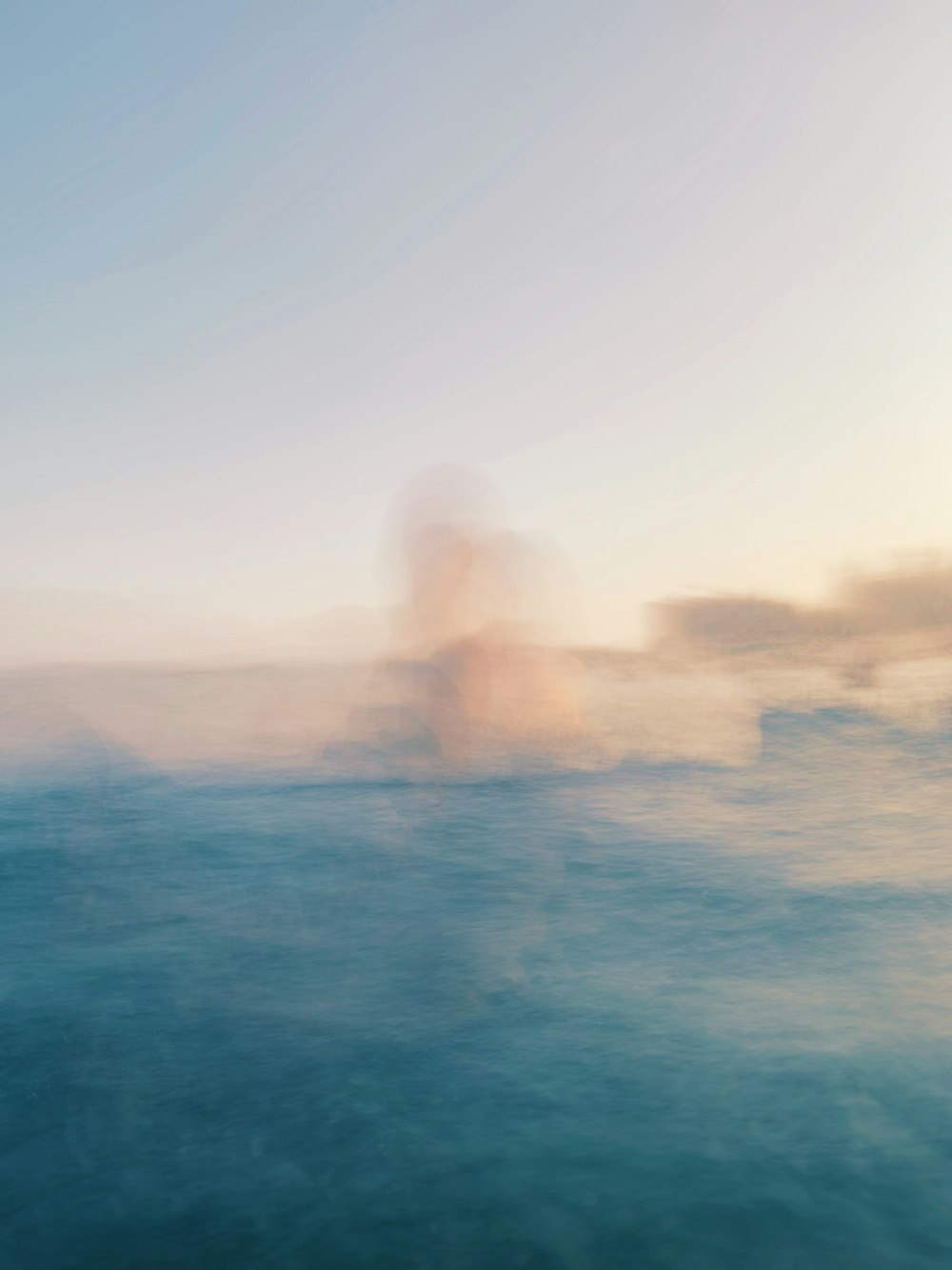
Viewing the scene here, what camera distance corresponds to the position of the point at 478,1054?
551 inches

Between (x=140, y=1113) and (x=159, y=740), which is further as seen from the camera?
(x=159, y=740)

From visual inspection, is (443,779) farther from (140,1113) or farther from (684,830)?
(140,1113)

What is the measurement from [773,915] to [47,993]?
53.4ft

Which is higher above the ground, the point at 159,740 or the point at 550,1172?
the point at 159,740

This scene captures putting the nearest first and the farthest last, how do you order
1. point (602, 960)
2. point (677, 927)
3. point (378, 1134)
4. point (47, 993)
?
point (378, 1134), point (47, 993), point (602, 960), point (677, 927)

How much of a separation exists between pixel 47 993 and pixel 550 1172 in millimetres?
10881

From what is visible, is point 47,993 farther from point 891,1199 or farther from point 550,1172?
point 891,1199

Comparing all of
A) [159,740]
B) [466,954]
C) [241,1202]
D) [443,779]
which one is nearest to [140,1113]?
[241,1202]

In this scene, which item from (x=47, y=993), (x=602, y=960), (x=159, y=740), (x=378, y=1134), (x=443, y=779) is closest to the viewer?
(x=378, y=1134)

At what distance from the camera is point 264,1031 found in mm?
14836

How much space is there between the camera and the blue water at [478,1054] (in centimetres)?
1000

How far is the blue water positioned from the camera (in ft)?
32.8

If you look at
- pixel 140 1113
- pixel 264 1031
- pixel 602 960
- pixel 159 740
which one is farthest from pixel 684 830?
pixel 159 740

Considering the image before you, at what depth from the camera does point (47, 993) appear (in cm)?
1680
